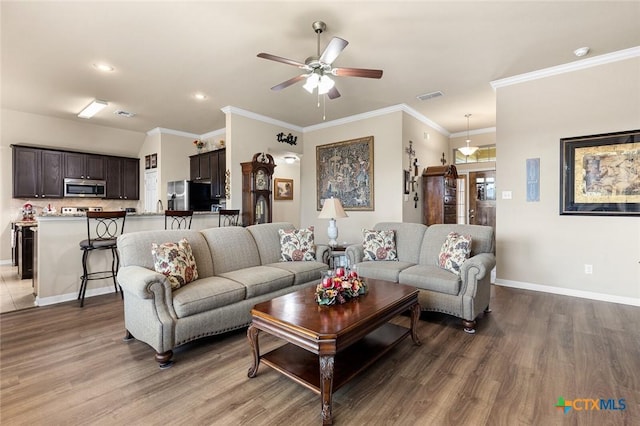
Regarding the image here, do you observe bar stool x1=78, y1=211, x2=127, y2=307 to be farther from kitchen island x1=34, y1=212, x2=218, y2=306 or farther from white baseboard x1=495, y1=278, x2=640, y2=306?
white baseboard x1=495, y1=278, x2=640, y2=306

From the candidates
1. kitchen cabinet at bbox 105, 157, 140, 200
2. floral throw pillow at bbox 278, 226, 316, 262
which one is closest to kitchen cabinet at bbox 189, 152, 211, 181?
kitchen cabinet at bbox 105, 157, 140, 200

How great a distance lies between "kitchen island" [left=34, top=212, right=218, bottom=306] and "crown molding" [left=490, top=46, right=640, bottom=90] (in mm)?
6055

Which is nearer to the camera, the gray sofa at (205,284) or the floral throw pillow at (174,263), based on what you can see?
the gray sofa at (205,284)

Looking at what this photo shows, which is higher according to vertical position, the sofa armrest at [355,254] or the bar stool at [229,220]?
the bar stool at [229,220]

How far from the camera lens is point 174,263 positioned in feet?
8.46

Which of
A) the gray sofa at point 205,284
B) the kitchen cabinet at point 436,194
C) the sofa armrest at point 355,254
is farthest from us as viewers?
the kitchen cabinet at point 436,194

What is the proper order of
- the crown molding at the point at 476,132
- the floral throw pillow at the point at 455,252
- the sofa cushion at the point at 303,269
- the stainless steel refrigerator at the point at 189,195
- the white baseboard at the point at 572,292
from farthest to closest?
1. the crown molding at the point at 476,132
2. the stainless steel refrigerator at the point at 189,195
3. the white baseboard at the point at 572,292
4. the sofa cushion at the point at 303,269
5. the floral throw pillow at the point at 455,252

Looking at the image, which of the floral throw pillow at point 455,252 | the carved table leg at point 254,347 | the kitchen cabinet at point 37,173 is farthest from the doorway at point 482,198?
the kitchen cabinet at point 37,173

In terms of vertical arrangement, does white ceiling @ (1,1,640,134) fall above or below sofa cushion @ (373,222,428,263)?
above

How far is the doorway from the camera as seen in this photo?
7.07 metres

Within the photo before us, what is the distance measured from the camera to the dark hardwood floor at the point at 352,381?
1716 mm

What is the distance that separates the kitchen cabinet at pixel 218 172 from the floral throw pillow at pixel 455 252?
15.6 ft

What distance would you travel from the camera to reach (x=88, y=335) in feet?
9.09

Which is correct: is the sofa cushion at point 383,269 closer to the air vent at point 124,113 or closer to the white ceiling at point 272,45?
the white ceiling at point 272,45
